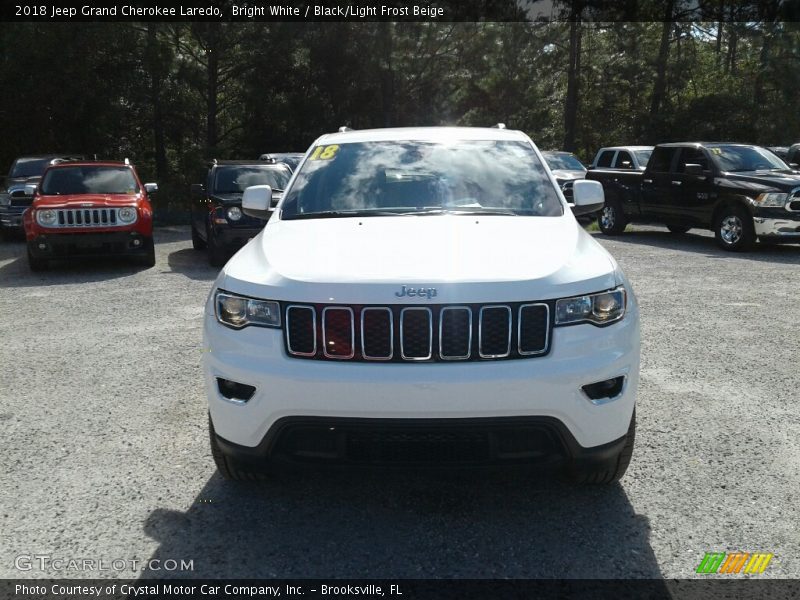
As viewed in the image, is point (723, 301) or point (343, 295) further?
point (723, 301)

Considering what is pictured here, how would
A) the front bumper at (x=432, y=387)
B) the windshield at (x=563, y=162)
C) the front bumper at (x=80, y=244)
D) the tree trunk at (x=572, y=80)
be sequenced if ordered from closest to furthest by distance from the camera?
the front bumper at (x=432, y=387) < the front bumper at (x=80, y=244) < the windshield at (x=563, y=162) < the tree trunk at (x=572, y=80)

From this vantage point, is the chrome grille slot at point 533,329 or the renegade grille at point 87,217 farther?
the renegade grille at point 87,217

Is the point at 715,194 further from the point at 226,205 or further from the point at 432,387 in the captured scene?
the point at 432,387

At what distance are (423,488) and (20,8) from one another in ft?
84.0

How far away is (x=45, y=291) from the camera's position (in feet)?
33.1

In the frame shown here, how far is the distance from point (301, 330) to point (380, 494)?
1015 millimetres

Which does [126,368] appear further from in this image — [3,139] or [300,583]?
[3,139]

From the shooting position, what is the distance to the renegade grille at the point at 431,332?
307cm

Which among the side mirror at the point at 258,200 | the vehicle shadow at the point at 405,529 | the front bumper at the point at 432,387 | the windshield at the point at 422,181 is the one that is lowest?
the vehicle shadow at the point at 405,529

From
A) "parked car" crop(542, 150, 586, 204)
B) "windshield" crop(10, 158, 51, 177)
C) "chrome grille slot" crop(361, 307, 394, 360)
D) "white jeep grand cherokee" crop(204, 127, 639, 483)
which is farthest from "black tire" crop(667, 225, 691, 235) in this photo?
"windshield" crop(10, 158, 51, 177)

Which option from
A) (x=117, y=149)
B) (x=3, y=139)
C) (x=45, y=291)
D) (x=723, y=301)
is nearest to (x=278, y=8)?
(x=117, y=149)

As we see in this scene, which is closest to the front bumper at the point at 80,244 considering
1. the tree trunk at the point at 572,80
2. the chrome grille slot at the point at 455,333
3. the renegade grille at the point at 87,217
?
the renegade grille at the point at 87,217

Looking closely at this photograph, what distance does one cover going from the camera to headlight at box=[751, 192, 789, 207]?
12.4 m

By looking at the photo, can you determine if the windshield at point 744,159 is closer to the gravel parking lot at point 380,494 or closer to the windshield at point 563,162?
the windshield at point 563,162
